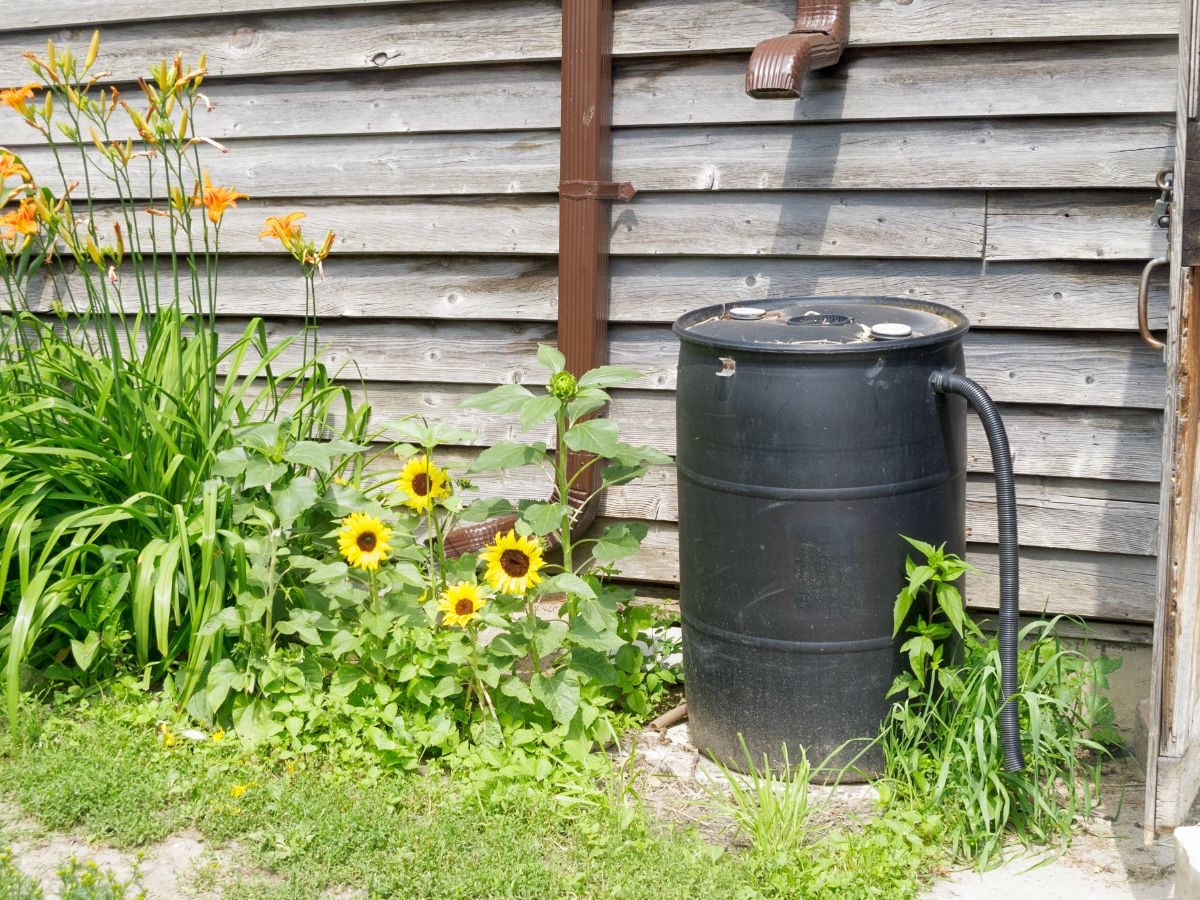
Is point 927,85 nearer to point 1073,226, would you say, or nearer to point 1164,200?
point 1073,226

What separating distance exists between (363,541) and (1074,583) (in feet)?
6.30

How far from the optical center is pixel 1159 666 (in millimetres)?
2332

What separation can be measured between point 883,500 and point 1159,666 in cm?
62

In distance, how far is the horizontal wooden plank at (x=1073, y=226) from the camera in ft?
9.89

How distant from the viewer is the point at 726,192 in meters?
3.36

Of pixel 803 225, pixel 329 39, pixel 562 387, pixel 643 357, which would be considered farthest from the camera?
pixel 329 39

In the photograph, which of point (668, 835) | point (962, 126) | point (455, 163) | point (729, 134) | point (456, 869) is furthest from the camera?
point (455, 163)

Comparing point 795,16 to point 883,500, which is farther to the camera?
point 795,16

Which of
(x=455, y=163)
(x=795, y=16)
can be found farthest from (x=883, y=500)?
(x=455, y=163)

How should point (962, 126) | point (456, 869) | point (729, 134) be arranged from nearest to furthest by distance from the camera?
1. point (456, 869)
2. point (962, 126)
3. point (729, 134)

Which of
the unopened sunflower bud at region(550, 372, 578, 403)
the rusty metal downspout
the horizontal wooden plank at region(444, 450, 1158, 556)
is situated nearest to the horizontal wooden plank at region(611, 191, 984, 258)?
the rusty metal downspout

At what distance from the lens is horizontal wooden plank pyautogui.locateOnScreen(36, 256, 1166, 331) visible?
3.10 m

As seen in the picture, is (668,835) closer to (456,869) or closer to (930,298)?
(456,869)

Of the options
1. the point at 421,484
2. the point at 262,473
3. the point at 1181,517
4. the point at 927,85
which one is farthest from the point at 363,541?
the point at 927,85
